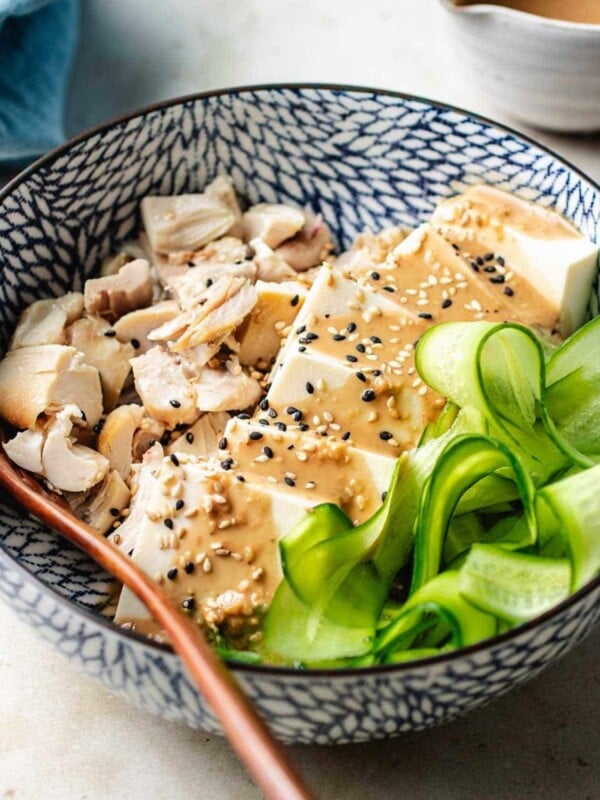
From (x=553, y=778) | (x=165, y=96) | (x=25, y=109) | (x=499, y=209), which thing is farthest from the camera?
(x=165, y=96)

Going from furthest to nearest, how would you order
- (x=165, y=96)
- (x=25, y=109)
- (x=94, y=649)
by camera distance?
1. (x=165, y=96)
2. (x=25, y=109)
3. (x=94, y=649)

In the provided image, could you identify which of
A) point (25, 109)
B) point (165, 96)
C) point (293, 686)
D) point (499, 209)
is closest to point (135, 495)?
point (293, 686)

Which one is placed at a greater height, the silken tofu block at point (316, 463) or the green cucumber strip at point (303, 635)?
the silken tofu block at point (316, 463)

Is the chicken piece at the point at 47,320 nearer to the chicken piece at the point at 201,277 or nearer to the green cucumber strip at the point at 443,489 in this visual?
the chicken piece at the point at 201,277

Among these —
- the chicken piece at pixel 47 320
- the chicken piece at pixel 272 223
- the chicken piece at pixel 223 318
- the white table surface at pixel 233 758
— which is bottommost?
the white table surface at pixel 233 758

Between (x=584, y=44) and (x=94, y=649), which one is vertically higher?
(x=584, y=44)

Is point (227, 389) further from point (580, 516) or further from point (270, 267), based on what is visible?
point (580, 516)

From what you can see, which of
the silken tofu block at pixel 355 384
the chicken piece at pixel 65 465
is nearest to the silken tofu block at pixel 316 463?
the silken tofu block at pixel 355 384

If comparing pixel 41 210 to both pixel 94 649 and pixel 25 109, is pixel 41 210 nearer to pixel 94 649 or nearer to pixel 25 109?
pixel 25 109

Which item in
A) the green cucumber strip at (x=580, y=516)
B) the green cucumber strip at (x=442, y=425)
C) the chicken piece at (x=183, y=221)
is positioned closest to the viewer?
the green cucumber strip at (x=580, y=516)
